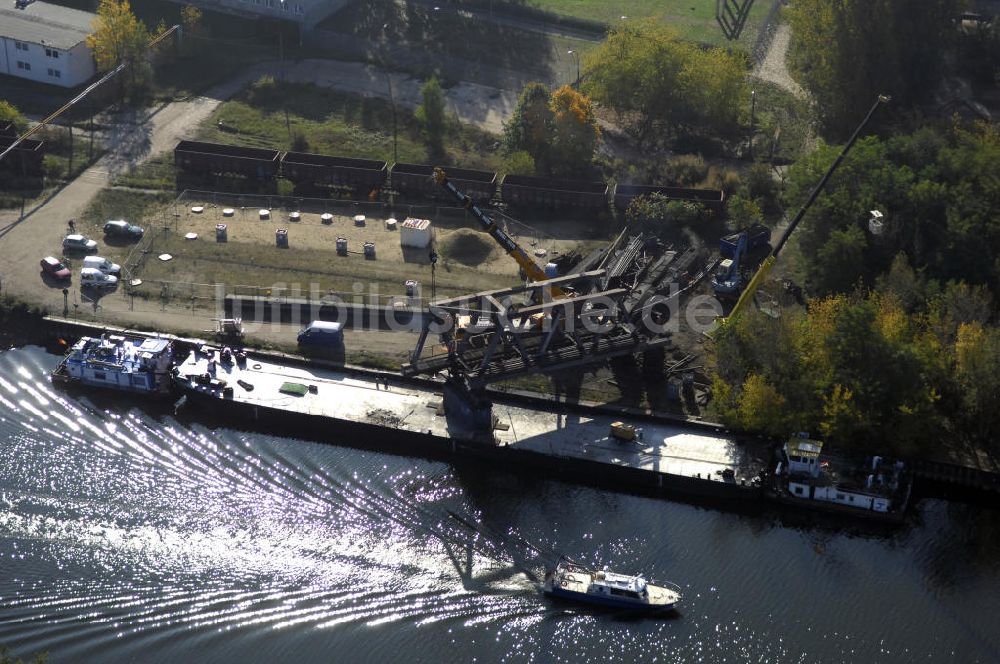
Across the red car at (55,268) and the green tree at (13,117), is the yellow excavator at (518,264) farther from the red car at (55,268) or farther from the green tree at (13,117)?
the green tree at (13,117)

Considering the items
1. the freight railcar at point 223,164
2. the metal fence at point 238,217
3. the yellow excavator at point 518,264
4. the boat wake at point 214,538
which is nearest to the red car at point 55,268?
the metal fence at point 238,217

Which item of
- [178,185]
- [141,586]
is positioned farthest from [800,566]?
[178,185]

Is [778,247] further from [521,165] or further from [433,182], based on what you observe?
[433,182]

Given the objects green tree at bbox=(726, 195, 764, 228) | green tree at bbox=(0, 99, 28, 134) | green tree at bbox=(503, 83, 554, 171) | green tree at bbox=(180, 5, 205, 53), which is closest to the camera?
green tree at bbox=(726, 195, 764, 228)

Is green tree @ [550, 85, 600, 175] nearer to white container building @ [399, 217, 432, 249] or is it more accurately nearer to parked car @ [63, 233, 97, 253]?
white container building @ [399, 217, 432, 249]

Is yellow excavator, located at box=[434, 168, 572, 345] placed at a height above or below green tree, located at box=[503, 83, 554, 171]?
below

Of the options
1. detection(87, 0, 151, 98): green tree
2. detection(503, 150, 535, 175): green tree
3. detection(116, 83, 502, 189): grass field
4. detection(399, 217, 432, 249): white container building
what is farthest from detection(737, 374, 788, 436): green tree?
detection(87, 0, 151, 98): green tree

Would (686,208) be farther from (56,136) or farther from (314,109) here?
(56,136)
